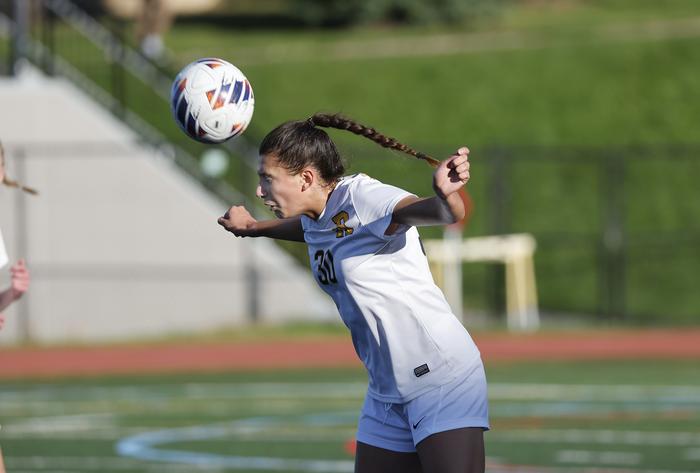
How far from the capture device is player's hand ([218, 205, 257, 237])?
6688mm

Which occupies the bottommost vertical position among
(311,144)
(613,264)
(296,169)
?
(296,169)

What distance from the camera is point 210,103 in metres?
6.77

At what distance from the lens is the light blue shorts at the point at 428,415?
5824 mm

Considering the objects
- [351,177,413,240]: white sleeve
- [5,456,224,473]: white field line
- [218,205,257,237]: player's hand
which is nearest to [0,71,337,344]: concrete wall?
[5,456,224,473]: white field line

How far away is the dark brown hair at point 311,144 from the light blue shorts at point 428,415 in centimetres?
94

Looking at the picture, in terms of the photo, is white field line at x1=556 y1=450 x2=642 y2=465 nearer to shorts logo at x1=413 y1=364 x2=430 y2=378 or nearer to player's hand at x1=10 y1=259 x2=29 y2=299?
player's hand at x1=10 y1=259 x2=29 y2=299

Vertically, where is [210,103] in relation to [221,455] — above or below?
above

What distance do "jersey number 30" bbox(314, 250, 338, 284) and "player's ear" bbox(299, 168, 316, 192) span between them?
10.4 inches

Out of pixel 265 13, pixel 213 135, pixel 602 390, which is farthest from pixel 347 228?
pixel 265 13

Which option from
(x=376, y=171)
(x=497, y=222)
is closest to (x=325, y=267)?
(x=497, y=222)

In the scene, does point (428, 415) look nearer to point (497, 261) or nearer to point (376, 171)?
point (497, 261)

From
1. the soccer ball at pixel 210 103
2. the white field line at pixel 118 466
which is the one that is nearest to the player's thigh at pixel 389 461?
the soccer ball at pixel 210 103

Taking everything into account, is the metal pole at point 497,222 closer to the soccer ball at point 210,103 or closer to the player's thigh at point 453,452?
the soccer ball at point 210,103

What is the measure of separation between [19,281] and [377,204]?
2.50m
